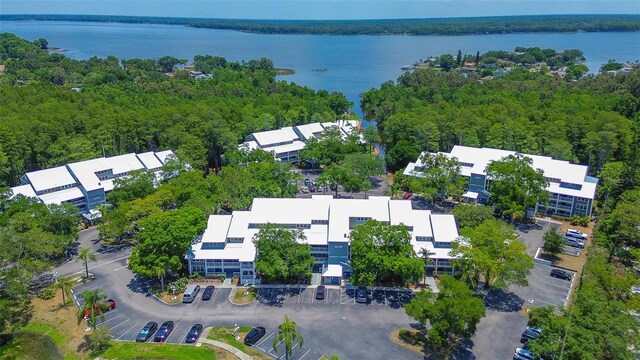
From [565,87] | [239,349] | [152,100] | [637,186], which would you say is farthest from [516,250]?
[565,87]

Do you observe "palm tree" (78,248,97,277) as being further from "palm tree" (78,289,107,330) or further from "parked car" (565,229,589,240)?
"parked car" (565,229,589,240)

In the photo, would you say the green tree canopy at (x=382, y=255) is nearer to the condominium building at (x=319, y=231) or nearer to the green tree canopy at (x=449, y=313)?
the condominium building at (x=319, y=231)

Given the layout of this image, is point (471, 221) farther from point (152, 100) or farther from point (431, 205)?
point (152, 100)

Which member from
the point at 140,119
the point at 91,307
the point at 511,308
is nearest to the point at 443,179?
the point at 511,308

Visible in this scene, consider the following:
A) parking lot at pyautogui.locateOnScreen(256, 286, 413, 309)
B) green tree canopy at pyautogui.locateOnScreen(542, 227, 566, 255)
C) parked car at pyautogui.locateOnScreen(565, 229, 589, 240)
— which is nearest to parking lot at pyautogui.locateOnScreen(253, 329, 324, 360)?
parking lot at pyautogui.locateOnScreen(256, 286, 413, 309)

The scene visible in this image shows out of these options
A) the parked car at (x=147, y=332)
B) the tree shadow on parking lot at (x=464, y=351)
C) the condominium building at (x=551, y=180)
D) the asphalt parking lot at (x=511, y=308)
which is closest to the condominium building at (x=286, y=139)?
the condominium building at (x=551, y=180)

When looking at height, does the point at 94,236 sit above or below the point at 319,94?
below
